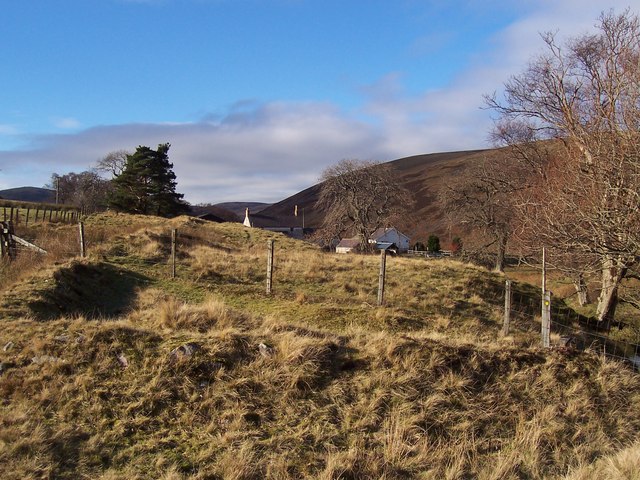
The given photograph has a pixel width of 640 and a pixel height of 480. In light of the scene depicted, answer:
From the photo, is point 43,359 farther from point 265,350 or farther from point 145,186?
point 145,186

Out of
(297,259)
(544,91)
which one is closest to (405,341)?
(297,259)

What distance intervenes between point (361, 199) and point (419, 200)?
80.6 meters

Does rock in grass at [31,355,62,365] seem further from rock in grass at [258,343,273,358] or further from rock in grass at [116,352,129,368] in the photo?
rock in grass at [258,343,273,358]

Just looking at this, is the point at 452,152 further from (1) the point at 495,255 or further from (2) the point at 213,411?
(2) the point at 213,411

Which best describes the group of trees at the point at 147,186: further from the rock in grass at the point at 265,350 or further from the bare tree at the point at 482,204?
the rock in grass at the point at 265,350

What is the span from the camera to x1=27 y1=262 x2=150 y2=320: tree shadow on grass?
374 inches

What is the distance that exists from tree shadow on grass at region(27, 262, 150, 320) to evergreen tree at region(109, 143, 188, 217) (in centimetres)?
3889

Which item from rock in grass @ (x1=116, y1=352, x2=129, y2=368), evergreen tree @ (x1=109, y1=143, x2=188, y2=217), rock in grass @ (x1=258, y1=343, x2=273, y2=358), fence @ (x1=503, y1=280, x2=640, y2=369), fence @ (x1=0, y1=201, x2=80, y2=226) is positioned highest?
evergreen tree @ (x1=109, y1=143, x2=188, y2=217)

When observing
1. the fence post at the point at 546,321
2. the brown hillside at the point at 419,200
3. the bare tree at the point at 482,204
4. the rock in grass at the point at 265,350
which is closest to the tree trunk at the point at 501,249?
the bare tree at the point at 482,204

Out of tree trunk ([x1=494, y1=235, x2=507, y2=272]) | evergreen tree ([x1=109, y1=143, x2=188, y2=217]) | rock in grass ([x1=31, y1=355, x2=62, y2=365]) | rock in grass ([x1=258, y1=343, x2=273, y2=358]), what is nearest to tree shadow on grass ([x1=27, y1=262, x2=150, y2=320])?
rock in grass ([x1=31, y1=355, x2=62, y2=365])

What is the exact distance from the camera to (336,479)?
438 cm

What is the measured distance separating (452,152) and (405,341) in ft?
614

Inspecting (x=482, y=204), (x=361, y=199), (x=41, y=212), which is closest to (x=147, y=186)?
(x=41, y=212)

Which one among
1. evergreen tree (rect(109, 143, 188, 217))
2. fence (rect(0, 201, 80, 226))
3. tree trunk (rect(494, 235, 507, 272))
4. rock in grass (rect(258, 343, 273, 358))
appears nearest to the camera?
rock in grass (rect(258, 343, 273, 358))
